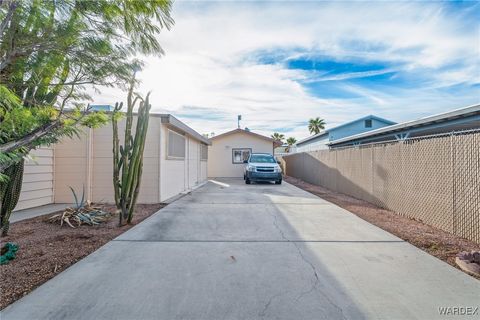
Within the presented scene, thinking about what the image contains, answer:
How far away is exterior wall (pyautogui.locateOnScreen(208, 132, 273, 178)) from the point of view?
20.9 m

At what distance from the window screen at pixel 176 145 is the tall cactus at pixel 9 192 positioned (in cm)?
486

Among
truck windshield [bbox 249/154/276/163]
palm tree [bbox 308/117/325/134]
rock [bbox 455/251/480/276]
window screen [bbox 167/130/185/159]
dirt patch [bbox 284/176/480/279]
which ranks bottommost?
dirt patch [bbox 284/176/480/279]

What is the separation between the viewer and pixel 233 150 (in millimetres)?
21000

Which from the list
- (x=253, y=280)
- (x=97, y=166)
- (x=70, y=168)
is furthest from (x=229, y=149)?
(x=253, y=280)

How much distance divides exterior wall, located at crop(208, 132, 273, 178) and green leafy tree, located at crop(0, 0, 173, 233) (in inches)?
663

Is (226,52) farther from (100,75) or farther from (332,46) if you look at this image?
(100,75)

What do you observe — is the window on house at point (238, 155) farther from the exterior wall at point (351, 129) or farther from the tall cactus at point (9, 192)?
the tall cactus at point (9, 192)

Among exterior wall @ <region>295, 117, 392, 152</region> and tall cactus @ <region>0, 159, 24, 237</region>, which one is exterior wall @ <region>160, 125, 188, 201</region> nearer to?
tall cactus @ <region>0, 159, 24, 237</region>

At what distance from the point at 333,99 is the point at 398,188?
31.7 ft

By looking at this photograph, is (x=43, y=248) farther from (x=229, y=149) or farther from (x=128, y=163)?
(x=229, y=149)

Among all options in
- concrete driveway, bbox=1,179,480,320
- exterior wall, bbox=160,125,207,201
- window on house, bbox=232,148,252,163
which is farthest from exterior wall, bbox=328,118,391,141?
concrete driveway, bbox=1,179,480,320

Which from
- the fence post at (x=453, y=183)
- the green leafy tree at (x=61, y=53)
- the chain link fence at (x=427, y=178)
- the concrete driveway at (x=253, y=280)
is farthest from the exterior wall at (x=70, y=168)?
the fence post at (x=453, y=183)

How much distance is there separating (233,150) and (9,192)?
16.9 metres

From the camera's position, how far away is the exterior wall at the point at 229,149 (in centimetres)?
2091
